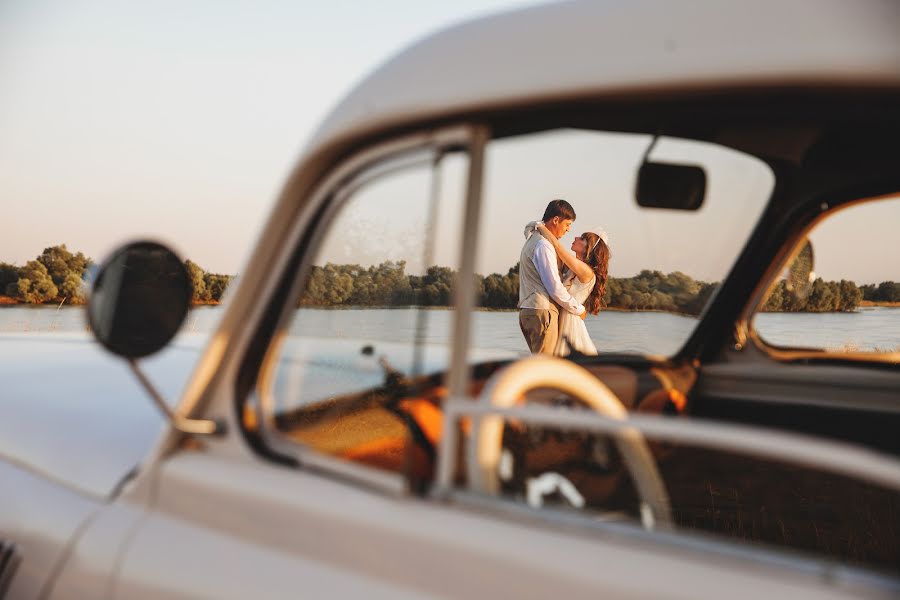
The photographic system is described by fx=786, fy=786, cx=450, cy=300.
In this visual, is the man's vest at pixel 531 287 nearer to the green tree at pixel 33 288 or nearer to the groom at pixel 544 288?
the groom at pixel 544 288

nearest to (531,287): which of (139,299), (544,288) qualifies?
(544,288)

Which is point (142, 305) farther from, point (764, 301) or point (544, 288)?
point (544, 288)

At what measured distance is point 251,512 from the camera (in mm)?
1450

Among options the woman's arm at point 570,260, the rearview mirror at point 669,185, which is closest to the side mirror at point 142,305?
the rearview mirror at point 669,185

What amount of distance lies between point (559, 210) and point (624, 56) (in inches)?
198

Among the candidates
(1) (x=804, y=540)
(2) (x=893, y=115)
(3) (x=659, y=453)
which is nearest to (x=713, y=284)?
(1) (x=804, y=540)

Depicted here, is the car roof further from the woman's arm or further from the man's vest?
the man's vest

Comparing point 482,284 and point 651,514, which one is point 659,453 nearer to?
point 651,514

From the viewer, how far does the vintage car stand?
1086 mm

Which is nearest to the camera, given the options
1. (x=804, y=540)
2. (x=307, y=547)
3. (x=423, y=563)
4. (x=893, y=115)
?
(x=423, y=563)

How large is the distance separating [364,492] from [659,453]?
55 centimetres

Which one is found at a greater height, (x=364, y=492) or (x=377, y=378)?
(x=377, y=378)

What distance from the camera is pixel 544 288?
626cm

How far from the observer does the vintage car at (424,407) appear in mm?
1086
